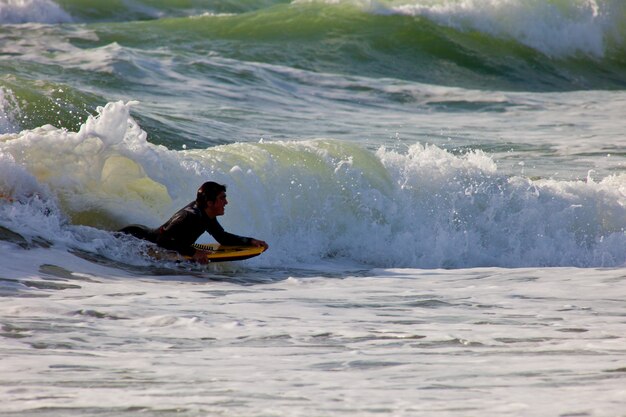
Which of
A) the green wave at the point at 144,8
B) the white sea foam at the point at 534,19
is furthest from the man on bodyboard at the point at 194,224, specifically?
the green wave at the point at 144,8

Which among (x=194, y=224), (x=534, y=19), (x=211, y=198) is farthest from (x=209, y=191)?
(x=534, y=19)

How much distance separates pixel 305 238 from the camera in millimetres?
10258

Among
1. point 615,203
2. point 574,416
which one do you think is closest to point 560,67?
point 615,203

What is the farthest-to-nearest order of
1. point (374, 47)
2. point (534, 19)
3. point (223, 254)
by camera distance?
point (534, 19)
point (374, 47)
point (223, 254)

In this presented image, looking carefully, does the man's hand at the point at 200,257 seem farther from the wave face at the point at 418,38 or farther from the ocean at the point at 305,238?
the wave face at the point at 418,38

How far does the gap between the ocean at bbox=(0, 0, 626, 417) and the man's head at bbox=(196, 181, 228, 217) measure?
0.50m

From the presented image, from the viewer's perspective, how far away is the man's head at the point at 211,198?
8516 mm

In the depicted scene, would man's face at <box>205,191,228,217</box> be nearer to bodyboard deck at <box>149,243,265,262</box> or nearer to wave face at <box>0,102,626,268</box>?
bodyboard deck at <box>149,243,265,262</box>

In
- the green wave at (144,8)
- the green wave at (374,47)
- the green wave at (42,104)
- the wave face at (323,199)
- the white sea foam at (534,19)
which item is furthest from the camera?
the green wave at (144,8)

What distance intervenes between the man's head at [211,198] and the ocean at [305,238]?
0.50 m

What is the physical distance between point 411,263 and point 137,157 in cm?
275

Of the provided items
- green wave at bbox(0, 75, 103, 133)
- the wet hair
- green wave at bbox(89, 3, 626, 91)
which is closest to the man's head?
the wet hair

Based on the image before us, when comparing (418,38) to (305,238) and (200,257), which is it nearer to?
(305,238)

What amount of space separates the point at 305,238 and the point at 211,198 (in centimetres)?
190
